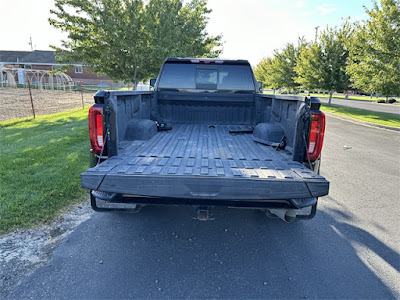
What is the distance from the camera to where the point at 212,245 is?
305 cm

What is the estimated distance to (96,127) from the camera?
270 centimetres

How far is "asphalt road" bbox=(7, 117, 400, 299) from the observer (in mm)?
2350

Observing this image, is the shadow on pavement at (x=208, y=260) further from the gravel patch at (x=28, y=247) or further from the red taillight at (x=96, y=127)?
the red taillight at (x=96, y=127)

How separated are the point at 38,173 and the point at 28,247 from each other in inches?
94.1

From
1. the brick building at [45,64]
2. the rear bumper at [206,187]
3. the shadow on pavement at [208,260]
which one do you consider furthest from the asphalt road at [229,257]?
the brick building at [45,64]

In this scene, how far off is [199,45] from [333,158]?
12576 millimetres

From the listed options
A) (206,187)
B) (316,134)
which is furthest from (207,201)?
(316,134)

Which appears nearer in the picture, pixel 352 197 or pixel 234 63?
pixel 352 197

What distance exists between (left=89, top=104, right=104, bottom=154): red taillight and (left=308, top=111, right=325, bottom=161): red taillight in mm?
2131

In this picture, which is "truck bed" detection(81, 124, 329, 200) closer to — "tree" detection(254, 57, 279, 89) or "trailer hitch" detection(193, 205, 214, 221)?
"trailer hitch" detection(193, 205, 214, 221)

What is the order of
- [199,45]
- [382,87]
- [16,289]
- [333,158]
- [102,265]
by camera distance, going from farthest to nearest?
[199,45], [382,87], [333,158], [102,265], [16,289]

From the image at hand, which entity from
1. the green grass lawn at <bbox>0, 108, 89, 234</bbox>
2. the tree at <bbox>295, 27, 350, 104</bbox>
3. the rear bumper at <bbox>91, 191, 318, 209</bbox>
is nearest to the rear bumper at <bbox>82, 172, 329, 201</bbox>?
the rear bumper at <bbox>91, 191, 318, 209</bbox>

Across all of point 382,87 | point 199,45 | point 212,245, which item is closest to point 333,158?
point 212,245

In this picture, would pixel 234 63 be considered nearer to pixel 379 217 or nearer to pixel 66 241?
pixel 379 217
